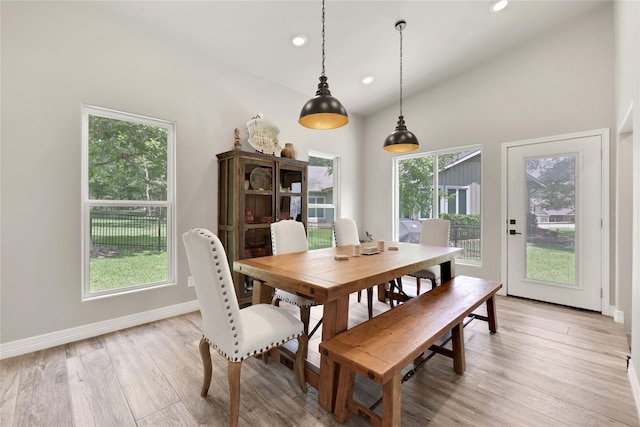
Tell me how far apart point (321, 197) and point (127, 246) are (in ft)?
9.61

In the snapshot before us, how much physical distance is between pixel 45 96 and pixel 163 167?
108cm

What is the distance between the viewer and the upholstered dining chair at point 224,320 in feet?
4.88

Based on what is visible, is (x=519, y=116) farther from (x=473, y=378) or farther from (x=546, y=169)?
(x=473, y=378)

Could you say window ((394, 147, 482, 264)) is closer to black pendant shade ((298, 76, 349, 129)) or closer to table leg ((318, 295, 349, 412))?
black pendant shade ((298, 76, 349, 129))

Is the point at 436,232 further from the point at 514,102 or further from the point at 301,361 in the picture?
the point at 301,361

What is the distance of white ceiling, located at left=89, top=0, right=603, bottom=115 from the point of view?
9.28 feet

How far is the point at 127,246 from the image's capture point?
3.03 m

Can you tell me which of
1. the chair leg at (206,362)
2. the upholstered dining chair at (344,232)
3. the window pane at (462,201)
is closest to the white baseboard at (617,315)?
the window pane at (462,201)

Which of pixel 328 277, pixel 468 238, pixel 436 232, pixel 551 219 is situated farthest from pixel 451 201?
pixel 328 277

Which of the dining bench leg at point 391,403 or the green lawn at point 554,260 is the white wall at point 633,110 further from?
the dining bench leg at point 391,403

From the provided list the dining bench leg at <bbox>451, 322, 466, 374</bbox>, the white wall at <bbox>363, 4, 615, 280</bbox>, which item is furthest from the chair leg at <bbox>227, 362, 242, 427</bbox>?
the white wall at <bbox>363, 4, 615, 280</bbox>

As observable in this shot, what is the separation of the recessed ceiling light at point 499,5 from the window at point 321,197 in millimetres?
2853

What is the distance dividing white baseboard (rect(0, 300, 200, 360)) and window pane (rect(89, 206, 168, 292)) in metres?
0.33

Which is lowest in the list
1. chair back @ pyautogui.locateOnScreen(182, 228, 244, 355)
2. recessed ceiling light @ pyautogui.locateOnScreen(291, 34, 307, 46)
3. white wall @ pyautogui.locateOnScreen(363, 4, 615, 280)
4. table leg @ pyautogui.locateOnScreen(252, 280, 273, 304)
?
table leg @ pyautogui.locateOnScreen(252, 280, 273, 304)
